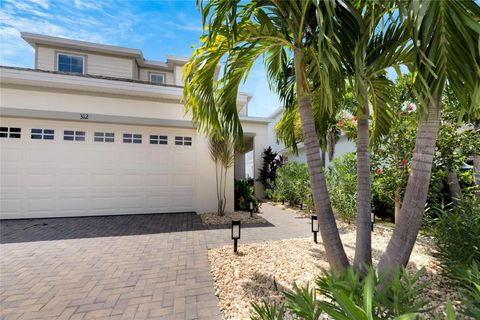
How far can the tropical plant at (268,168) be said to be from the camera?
44.7 ft

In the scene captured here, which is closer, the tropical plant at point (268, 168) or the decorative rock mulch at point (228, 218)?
the decorative rock mulch at point (228, 218)

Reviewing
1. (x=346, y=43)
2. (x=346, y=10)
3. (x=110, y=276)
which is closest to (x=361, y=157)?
(x=346, y=43)

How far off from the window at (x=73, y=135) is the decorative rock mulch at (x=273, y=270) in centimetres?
614


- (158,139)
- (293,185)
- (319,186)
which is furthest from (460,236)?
(158,139)

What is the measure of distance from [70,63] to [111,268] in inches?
457

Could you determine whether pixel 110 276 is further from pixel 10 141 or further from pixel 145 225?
pixel 10 141

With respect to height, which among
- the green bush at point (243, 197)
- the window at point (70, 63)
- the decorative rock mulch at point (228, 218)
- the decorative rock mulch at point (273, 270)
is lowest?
the decorative rock mulch at point (273, 270)

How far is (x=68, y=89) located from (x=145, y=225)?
4.78 metres

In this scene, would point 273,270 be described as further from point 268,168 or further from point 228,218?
point 268,168

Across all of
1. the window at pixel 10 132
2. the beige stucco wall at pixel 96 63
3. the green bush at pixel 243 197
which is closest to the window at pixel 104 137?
the window at pixel 10 132

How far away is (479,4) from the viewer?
1.70 meters

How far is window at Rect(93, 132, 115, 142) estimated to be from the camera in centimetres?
773

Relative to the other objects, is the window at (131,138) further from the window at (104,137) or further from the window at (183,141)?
the window at (183,141)

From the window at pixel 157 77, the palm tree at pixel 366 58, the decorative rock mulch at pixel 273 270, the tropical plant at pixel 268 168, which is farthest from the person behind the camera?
the tropical plant at pixel 268 168
